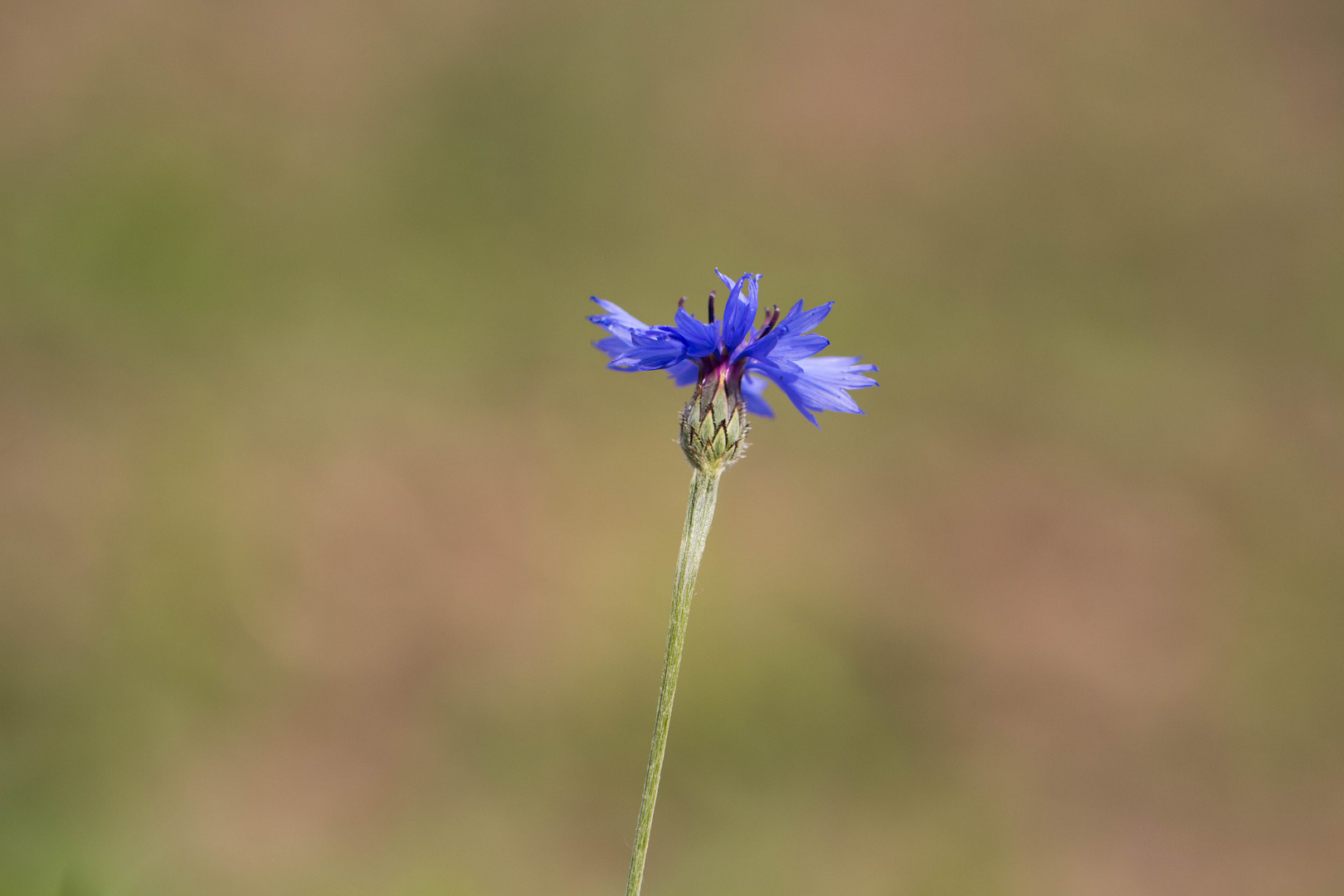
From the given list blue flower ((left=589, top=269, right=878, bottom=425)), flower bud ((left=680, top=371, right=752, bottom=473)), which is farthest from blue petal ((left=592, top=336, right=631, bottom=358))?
flower bud ((left=680, top=371, right=752, bottom=473))

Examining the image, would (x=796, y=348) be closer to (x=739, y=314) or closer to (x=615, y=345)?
(x=739, y=314)

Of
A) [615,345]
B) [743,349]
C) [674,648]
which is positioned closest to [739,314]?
[743,349]

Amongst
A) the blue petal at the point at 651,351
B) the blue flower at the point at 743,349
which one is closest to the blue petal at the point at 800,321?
the blue flower at the point at 743,349

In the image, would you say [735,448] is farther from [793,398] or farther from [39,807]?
[39,807]

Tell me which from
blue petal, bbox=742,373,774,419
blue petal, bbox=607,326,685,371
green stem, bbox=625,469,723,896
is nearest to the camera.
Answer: green stem, bbox=625,469,723,896

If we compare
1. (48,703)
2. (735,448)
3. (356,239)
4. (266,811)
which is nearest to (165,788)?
(266,811)

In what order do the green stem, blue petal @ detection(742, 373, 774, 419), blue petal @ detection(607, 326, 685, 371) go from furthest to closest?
blue petal @ detection(742, 373, 774, 419) < blue petal @ detection(607, 326, 685, 371) < the green stem

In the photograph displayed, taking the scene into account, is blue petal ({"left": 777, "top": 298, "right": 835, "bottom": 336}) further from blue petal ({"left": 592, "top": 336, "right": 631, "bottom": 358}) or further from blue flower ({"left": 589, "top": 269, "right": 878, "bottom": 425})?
blue petal ({"left": 592, "top": 336, "right": 631, "bottom": 358})
